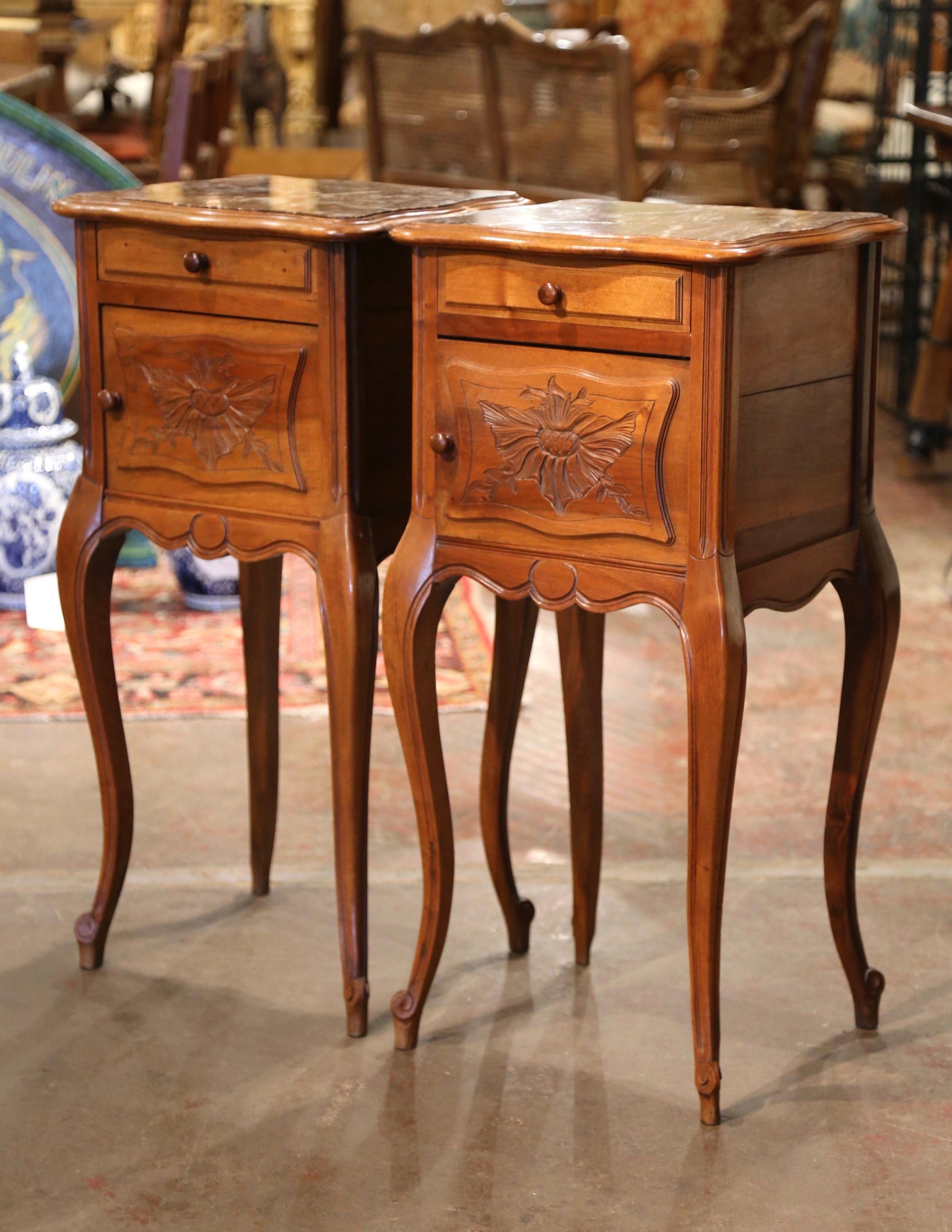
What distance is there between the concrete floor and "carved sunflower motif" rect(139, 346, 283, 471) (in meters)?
0.76

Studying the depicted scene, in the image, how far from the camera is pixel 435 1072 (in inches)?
83.8

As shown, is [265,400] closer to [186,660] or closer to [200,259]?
[200,259]

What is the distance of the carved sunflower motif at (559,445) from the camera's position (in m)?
1.85

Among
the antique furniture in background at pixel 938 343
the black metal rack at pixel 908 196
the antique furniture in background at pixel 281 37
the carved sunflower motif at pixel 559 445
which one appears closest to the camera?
the carved sunflower motif at pixel 559 445

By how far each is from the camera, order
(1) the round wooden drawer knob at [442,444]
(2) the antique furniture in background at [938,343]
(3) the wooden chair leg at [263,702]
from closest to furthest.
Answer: (1) the round wooden drawer knob at [442,444]
(3) the wooden chair leg at [263,702]
(2) the antique furniture in background at [938,343]

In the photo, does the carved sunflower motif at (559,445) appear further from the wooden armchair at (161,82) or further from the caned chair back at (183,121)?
the wooden armchair at (161,82)

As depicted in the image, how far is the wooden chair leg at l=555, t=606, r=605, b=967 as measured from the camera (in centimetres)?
234

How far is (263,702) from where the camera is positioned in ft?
8.52

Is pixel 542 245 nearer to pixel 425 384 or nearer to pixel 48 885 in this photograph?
pixel 425 384

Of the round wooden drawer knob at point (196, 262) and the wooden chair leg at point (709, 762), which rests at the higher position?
the round wooden drawer knob at point (196, 262)

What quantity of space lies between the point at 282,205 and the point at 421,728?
672 mm

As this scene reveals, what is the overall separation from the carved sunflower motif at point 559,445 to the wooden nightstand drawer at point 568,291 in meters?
0.08

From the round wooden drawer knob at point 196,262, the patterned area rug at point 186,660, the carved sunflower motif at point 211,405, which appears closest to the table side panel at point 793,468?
the carved sunflower motif at point 211,405

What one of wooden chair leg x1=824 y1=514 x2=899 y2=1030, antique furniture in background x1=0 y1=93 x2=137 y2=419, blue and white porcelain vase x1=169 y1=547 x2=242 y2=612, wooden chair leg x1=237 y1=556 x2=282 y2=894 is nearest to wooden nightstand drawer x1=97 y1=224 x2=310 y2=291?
wooden chair leg x1=237 y1=556 x2=282 y2=894
